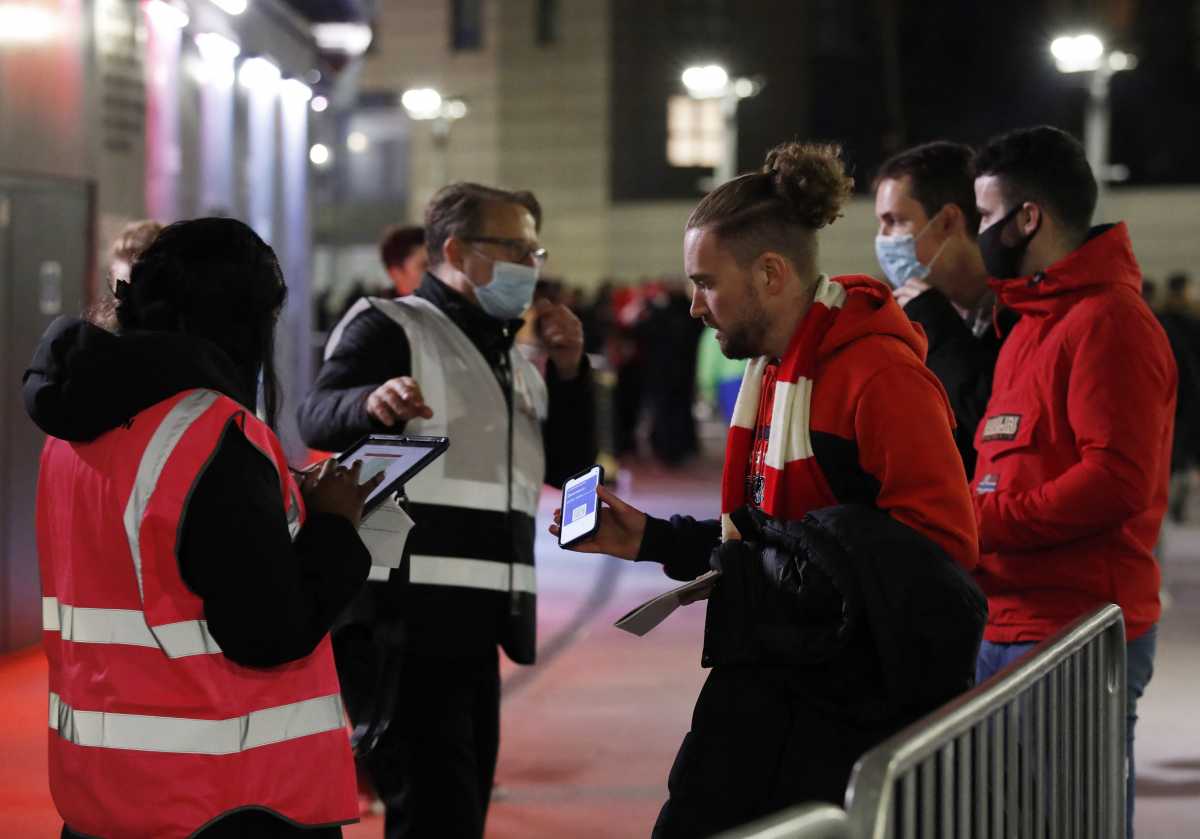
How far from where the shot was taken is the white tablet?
3.08m

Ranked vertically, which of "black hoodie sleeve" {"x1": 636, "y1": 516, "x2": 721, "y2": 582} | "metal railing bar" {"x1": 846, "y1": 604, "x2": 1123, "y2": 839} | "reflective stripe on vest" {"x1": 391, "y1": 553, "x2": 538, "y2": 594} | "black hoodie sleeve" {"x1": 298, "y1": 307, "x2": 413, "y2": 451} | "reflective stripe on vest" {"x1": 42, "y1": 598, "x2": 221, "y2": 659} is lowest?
"reflective stripe on vest" {"x1": 391, "y1": 553, "x2": 538, "y2": 594}

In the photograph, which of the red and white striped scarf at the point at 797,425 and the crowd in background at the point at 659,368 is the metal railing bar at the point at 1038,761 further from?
the crowd in background at the point at 659,368

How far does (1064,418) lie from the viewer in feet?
12.5

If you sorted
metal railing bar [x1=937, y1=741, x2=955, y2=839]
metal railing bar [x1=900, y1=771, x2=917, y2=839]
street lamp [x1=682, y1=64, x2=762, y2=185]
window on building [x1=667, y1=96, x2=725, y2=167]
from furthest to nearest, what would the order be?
window on building [x1=667, y1=96, x2=725, y2=167] → street lamp [x1=682, y1=64, x2=762, y2=185] → metal railing bar [x1=937, y1=741, x2=955, y2=839] → metal railing bar [x1=900, y1=771, x2=917, y2=839]

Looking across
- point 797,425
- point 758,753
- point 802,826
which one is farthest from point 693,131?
point 802,826

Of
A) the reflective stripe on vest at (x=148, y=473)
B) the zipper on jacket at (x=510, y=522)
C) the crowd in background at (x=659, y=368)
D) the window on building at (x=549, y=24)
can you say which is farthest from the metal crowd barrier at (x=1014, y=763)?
the window on building at (x=549, y=24)

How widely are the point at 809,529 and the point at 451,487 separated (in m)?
1.67

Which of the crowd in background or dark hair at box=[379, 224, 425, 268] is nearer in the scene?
dark hair at box=[379, 224, 425, 268]

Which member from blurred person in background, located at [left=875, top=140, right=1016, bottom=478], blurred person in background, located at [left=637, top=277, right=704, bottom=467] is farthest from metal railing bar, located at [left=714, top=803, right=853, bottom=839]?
blurred person in background, located at [left=637, top=277, right=704, bottom=467]

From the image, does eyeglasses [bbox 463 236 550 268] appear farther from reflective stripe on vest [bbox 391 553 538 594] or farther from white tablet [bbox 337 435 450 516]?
white tablet [bbox 337 435 450 516]

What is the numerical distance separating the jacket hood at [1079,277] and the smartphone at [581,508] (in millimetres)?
1333

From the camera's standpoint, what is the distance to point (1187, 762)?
650 cm

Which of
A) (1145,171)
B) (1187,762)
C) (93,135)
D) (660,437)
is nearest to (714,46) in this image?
(1145,171)

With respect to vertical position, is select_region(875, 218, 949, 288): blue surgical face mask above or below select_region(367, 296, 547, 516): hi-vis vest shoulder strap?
above
